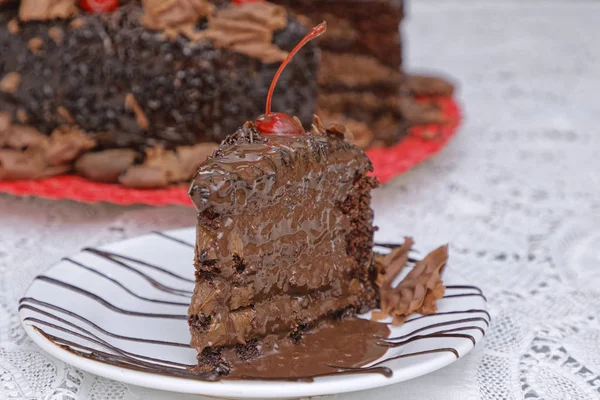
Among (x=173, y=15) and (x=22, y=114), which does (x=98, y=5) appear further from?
(x=22, y=114)

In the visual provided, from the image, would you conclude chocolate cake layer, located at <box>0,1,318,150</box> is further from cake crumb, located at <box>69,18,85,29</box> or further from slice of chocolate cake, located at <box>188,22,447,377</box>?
slice of chocolate cake, located at <box>188,22,447,377</box>

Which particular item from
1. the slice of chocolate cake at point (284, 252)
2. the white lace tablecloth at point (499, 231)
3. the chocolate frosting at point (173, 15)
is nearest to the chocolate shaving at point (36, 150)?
the white lace tablecloth at point (499, 231)

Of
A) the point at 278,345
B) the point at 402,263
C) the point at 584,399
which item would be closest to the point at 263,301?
the point at 278,345

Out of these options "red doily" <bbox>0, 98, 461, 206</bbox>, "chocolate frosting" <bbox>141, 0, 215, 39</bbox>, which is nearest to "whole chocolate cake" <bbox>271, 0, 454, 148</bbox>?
"red doily" <bbox>0, 98, 461, 206</bbox>

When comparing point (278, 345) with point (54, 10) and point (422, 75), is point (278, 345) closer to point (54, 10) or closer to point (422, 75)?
point (54, 10)

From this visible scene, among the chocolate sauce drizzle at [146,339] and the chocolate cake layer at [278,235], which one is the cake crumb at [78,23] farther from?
the chocolate cake layer at [278,235]

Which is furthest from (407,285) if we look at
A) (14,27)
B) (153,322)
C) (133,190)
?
(14,27)
